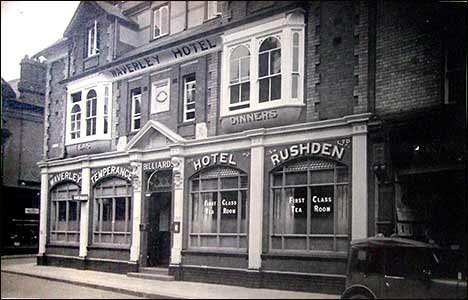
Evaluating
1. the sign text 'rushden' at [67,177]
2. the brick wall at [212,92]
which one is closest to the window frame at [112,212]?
the sign text 'rushden' at [67,177]

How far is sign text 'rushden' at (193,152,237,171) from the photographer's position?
20.1 ft

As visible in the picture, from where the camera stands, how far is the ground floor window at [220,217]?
224 inches

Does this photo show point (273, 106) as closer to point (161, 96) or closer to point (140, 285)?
point (161, 96)

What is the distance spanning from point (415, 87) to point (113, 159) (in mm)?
3315

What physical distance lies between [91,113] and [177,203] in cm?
139

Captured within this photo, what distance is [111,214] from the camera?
19.7ft

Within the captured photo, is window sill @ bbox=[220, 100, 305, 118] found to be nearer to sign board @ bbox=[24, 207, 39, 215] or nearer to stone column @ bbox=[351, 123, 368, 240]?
stone column @ bbox=[351, 123, 368, 240]

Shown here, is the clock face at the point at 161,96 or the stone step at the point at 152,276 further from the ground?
the clock face at the point at 161,96

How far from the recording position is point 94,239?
5930 mm

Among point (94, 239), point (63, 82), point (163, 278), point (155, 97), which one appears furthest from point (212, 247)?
point (63, 82)

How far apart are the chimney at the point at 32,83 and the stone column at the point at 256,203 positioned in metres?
2.46

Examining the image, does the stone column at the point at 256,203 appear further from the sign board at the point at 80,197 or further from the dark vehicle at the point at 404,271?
the sign board at the point at 80,197

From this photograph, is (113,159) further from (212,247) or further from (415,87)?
(415,87)

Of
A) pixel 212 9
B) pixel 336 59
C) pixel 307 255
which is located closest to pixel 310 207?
pixel 307 255
